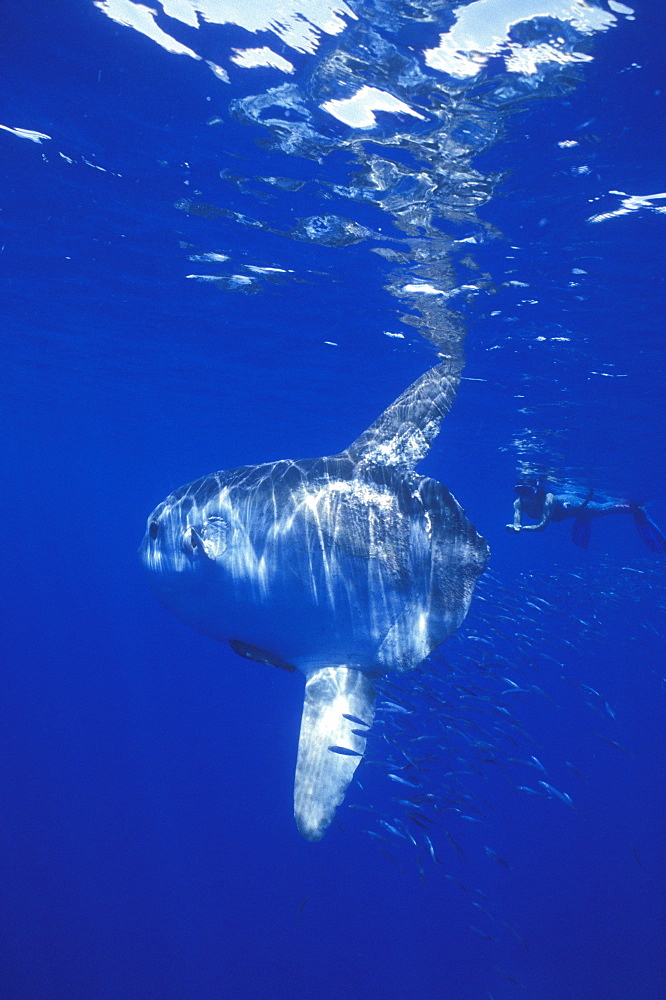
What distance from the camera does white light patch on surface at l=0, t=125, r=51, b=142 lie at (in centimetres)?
828

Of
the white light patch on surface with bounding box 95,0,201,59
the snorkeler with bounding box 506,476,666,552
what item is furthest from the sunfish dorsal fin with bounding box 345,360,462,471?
the snorkeler with bounding box 506,476,666,552

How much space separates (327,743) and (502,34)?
6.53 meters

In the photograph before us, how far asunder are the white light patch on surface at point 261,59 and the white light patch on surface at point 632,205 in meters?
4.68

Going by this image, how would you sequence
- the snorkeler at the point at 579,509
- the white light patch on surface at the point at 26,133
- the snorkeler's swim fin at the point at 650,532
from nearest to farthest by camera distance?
the white light patch on surface at the point at 26,133 → the snorkeler at the point at 579,509 → the snorkeler's swim fin at the point at 650,532

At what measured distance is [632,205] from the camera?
7805 mm

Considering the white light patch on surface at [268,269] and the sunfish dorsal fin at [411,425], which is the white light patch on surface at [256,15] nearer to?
the sunfish dorsal fin at [411,425]

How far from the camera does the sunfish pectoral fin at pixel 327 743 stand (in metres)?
3.53

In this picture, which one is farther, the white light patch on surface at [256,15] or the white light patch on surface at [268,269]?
the white light patch on surface at [268,269]

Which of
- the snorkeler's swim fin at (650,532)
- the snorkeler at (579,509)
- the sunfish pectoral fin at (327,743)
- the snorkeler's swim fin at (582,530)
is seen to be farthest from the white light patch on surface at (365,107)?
the snorkeler's swim fin at (582,530)

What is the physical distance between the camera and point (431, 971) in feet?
39.9

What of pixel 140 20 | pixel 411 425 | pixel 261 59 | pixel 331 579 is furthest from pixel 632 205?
pixel 331 579

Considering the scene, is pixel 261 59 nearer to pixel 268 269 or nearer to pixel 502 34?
pixel 502 34

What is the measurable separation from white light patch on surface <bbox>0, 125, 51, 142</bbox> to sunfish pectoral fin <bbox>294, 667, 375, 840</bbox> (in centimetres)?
931

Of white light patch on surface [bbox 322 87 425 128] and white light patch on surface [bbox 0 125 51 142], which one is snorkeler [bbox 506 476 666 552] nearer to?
white light patch on surface [bbox 322 87 425 128]
